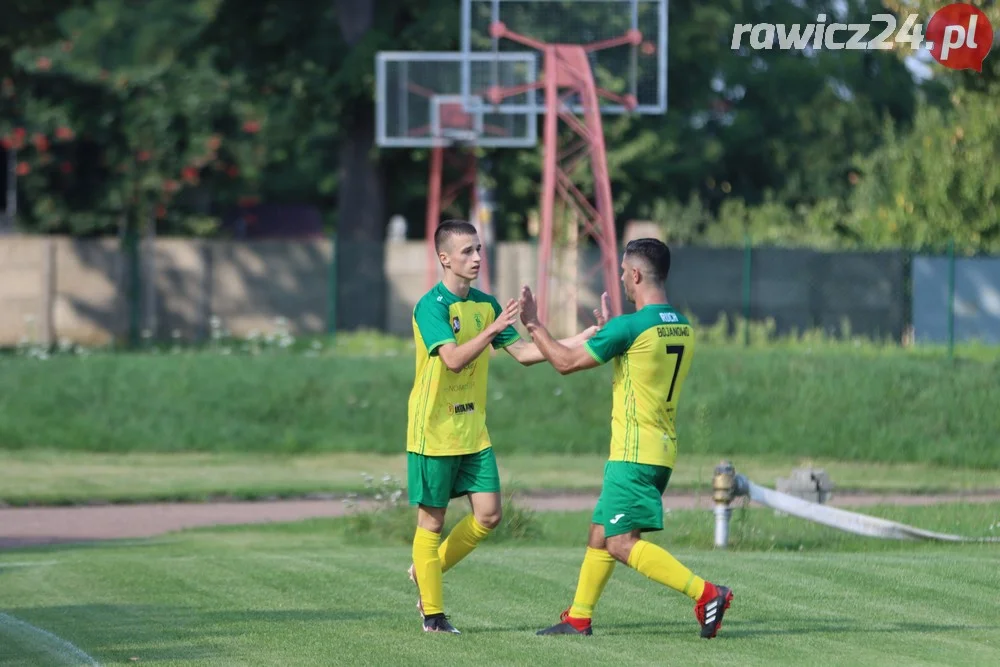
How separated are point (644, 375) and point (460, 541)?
4.70 ft

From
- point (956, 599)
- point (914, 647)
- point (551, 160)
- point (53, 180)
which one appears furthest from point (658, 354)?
point (53, 180)

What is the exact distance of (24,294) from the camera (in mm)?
32000

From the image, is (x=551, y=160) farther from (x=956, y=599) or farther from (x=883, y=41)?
(x=956, y=599)

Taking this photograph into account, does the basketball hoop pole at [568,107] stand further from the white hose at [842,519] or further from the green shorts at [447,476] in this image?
the green shorts at [447,476]

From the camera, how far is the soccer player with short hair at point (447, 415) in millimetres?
9352

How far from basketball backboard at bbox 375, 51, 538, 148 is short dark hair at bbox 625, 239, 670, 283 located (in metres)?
20.5

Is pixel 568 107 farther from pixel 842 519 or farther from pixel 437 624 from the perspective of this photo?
pixel 437 624

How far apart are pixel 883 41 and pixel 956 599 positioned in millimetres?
11877

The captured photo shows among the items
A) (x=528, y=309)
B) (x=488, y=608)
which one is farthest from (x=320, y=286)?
(x=528, y=309)

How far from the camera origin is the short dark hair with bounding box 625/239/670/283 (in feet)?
29.8

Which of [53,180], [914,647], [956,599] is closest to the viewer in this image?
[914,647]

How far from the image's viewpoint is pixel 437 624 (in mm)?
9383

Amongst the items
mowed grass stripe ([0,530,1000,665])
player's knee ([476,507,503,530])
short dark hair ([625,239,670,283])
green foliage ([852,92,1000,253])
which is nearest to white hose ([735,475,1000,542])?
mowed grass stripe ([0,530,1000,665])

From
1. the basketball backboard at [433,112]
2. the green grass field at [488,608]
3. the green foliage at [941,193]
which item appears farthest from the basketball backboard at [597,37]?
the green grass field at [488,608]
